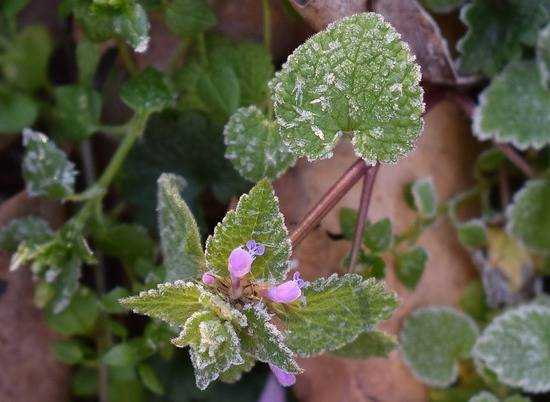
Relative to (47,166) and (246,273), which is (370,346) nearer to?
(246,273)

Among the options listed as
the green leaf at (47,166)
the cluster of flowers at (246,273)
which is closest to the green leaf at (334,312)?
the cluster of flowers at (246,273)

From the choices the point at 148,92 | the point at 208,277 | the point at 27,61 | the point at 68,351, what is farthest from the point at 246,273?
the point at 27,61

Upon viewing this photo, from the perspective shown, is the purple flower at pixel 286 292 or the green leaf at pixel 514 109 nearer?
the purple flower at pixel 286 292

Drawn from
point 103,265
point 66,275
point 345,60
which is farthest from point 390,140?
point 103,265

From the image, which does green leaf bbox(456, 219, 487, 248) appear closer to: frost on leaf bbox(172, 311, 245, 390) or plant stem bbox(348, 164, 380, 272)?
plant stem bbox(348, 164, 380, 272)

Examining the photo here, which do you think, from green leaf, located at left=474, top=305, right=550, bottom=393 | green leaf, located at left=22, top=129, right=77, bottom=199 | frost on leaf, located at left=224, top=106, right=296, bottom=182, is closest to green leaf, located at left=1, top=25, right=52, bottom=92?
green leaf, located at left=22, top=129, right=77, bottom=199

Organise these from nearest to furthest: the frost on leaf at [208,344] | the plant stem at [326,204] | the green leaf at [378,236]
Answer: the frost on leaf at [208,344] < the plant stem at [326,204] < the green leaf at [378,236]

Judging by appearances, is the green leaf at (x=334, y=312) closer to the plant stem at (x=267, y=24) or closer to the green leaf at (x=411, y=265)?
the green leaf at (x=411, y=265)
